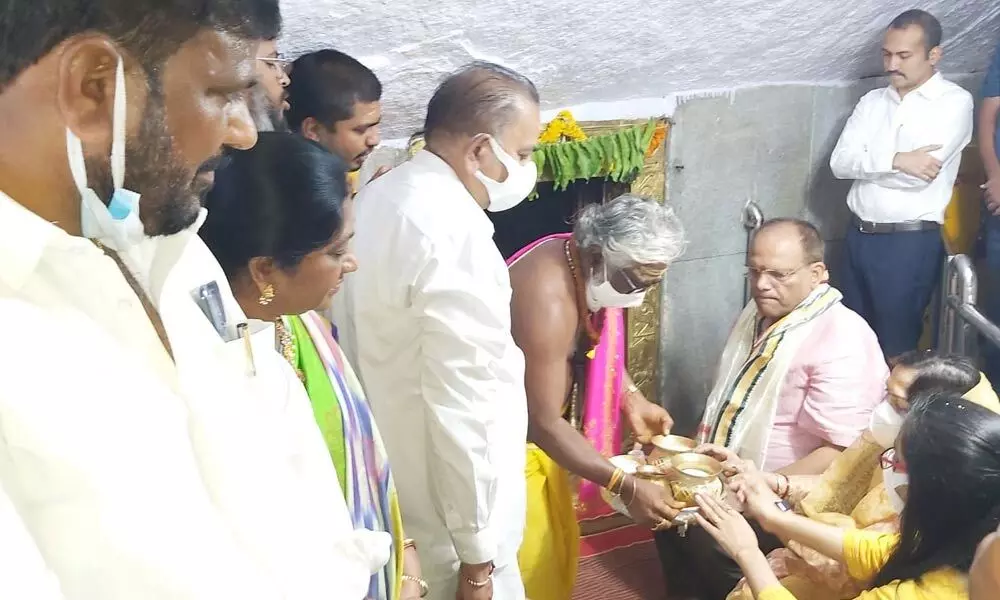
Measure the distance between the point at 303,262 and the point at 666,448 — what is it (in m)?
1.21

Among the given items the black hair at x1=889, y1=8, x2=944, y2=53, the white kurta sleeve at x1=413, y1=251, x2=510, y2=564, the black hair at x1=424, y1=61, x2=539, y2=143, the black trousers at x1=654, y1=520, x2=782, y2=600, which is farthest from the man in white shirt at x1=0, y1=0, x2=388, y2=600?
the black hair at x1=889, y1=8, x2=944, y2=53

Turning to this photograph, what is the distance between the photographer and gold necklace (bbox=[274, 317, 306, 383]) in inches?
43.5

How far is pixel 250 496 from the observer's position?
619mm

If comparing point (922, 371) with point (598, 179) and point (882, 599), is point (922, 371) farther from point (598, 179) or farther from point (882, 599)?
point (598, 179)

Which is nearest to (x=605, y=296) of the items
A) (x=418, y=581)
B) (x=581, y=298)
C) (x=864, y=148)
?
(x=581, y=298)

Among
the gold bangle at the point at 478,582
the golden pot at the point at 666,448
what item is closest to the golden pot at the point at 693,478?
the golden pot at the point at 666,448

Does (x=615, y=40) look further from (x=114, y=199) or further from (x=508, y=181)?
(x=114, y=199)

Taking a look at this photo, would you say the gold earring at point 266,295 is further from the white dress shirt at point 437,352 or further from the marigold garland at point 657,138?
the marigold garland at point 657,138

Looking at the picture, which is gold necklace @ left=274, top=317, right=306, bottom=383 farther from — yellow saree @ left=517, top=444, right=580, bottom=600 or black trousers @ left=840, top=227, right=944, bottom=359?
black trousers @ left=840, top=227, right=944, bottom=359

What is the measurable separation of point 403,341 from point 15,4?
2.90 ft

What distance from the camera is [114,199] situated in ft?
1.90

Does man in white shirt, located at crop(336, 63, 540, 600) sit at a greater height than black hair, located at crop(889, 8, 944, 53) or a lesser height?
lesser

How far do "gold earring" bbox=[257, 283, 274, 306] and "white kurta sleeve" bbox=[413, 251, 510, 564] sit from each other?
A: 30 cm

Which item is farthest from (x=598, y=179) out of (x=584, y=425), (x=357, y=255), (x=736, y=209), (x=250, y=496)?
(x=250, y=496)
